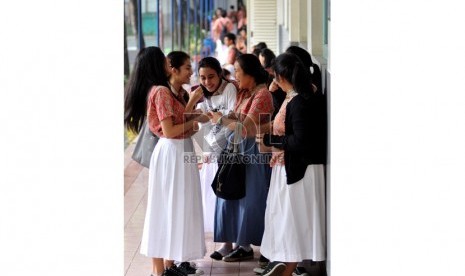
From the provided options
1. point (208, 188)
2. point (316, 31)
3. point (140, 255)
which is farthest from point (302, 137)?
point (316, 31)

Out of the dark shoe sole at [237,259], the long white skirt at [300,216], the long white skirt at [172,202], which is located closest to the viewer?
the long white skirt at [300,216]

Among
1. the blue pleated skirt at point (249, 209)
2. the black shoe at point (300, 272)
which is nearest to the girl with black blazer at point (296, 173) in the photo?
the black shoe at point (300, 272)

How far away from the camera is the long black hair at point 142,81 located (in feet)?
20.1

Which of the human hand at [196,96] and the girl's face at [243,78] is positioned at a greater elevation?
the girl's face at [243,78]

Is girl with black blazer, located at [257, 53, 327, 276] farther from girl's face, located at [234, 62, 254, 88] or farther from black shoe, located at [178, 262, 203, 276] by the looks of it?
black shoe, located at [178, 262, 203, 276]

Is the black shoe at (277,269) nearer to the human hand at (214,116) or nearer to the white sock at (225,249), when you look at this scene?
the white sock at (225,249)

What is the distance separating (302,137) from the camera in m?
5.86

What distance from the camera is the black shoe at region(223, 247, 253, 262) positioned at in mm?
7113

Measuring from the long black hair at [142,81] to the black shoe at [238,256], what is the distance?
138 centimetres
